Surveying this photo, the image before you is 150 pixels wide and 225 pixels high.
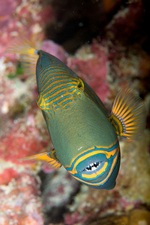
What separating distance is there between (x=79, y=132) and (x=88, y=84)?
2.08 m

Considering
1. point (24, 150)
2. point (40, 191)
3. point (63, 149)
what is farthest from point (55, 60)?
point (40, 191)

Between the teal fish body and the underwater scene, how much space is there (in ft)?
1.04

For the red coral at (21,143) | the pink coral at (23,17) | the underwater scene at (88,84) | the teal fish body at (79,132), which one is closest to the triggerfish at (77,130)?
the teal fish body at (79,132)

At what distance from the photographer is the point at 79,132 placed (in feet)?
4.87

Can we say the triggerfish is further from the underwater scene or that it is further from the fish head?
the underwater scene

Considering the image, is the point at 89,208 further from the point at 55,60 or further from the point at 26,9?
the point at 26,9

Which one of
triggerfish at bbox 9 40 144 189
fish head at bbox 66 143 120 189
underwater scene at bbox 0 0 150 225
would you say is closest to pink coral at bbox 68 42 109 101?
underwater scene at bbox 0 0 150 225

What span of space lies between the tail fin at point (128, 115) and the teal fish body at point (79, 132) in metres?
0.33

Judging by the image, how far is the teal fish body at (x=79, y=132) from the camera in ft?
4.79

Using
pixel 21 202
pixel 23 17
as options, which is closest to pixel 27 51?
pixel 21 202

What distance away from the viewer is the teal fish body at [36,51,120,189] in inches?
57.5

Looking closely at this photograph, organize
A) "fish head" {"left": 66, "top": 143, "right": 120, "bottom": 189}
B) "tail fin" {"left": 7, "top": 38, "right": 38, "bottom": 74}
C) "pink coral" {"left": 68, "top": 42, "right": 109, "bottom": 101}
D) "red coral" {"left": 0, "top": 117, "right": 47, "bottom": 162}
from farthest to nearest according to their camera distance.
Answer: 1. "pink coral" {"left": 68, "top": 42, "right": 109, "bottom": 101}
2. "red coral" {"left": 0, "top": 117, "right": 47, "bottom": 162}
3. "tail fin" {"left": 7, "top": 38, "right": 38, "bottom": 74}
4. "fish head" {"left": 66, "top": 143, "right": 120, "bottom": 189}

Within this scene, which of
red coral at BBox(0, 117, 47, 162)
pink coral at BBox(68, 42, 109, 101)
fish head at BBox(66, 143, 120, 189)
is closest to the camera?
fish head at BBox(66, 143, 120, 189)

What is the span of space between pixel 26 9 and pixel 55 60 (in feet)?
9.10
